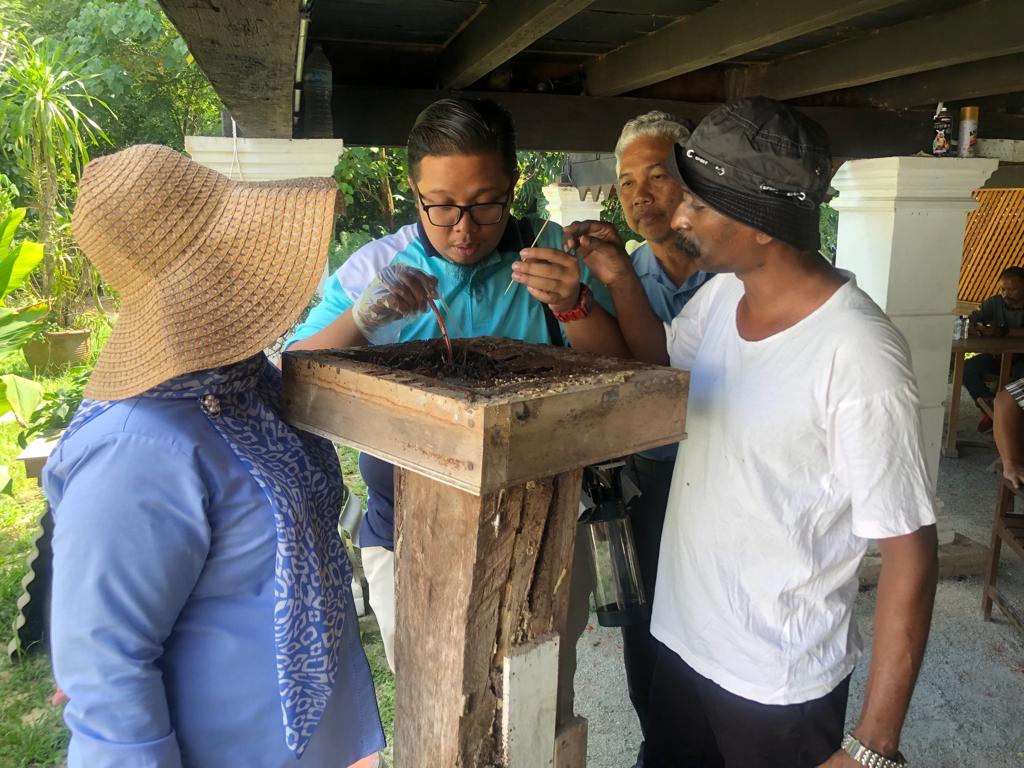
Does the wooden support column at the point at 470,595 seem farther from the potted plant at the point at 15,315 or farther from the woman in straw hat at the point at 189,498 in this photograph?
the potted plant at the point at 15,315

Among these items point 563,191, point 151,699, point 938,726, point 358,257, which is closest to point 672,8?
point 358,257

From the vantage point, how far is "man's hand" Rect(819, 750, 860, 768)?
1.38 m

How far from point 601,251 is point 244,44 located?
906 mm

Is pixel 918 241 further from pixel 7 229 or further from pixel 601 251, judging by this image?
pixel 7 229

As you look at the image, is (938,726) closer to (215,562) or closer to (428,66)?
(215,562)

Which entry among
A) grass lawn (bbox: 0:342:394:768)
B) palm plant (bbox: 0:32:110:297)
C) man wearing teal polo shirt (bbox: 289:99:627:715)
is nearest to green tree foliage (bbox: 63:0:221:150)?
palm plant (bbox: 0:32:110:297)

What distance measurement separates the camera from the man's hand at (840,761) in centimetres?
138

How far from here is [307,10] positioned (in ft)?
4.92

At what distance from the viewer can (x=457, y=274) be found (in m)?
1.84

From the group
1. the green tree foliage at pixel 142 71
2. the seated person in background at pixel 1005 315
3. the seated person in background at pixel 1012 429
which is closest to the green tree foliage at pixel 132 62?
the green tree foliage at pixel 142 71

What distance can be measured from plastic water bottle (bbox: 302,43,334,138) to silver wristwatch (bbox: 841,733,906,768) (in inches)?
107

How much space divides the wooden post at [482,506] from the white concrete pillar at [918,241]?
3235 millimetres

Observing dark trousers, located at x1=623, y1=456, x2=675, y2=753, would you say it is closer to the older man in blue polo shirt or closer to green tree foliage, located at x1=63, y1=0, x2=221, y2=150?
the older man in blue polo shirt

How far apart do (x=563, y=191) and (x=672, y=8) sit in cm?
481
